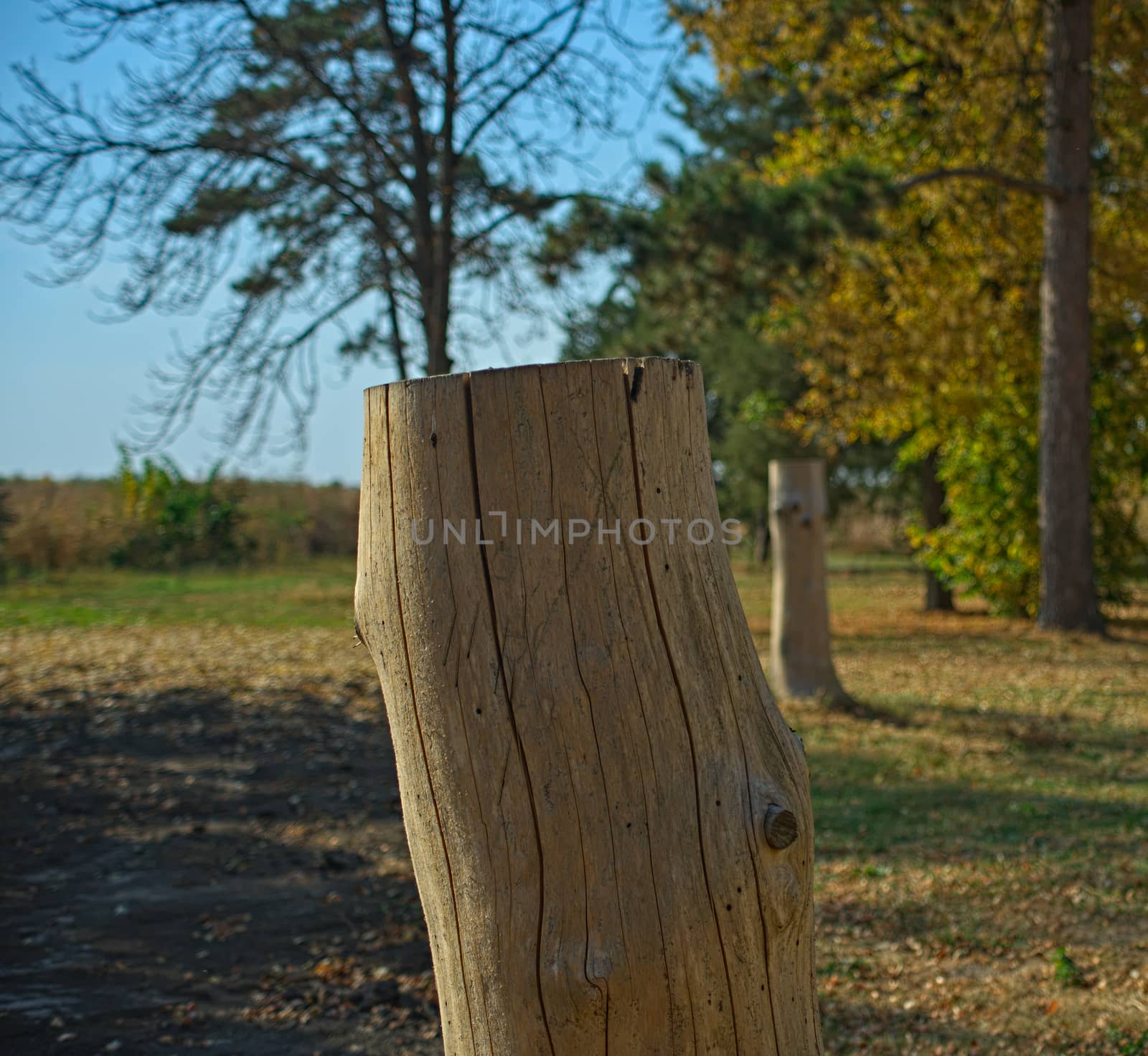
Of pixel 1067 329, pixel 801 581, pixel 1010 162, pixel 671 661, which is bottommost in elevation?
pixel 801 581

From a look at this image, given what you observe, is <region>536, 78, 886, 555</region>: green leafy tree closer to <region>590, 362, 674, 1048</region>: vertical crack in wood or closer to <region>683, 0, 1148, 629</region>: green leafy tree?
<region>683, 0, 1148, 629</region>: green leafy tree

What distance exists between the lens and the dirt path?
3.64 metres

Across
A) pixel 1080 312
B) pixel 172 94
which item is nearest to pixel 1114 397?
pixel 1080 312

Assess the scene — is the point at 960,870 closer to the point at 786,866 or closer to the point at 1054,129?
the point at 786,866

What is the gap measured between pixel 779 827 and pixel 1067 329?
11.3 metres

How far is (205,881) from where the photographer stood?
5.08m

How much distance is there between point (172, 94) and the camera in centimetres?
983

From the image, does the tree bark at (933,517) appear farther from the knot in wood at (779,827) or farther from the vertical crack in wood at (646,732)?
the vertical crack in wood at (646,732)

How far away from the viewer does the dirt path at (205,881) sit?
11.9 ft

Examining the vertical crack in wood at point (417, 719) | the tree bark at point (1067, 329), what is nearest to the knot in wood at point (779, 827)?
the vertical crack in wood at point (417, 719)

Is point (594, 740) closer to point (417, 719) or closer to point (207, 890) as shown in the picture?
point (417, 719)

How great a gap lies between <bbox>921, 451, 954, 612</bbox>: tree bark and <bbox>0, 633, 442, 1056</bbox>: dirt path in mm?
9946

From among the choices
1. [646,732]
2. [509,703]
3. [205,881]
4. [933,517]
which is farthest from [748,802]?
[933,517]

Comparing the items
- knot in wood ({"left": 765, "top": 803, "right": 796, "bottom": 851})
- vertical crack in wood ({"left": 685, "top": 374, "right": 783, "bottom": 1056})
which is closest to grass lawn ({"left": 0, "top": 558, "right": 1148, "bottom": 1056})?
vertical crack in wood ({"left": 685, "top": 374, "right": 783, "bottom": 1056})
